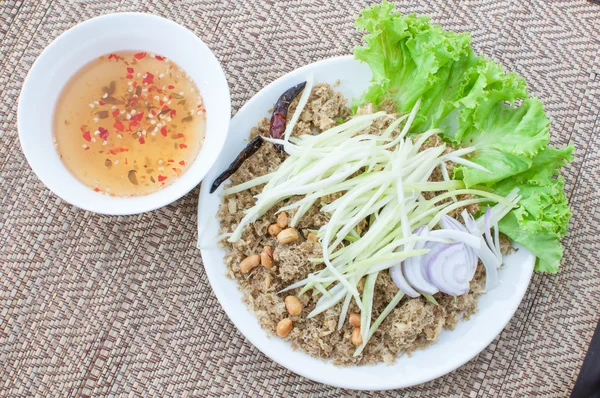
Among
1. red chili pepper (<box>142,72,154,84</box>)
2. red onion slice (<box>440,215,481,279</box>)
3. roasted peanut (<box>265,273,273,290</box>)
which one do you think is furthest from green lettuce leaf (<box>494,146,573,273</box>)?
red chili pepper (<box>142,72,154,84</box>)

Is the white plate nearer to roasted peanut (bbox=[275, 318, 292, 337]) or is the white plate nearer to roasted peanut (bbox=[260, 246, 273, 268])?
roasted peanut (bbox=[275, 318, 292, 337])

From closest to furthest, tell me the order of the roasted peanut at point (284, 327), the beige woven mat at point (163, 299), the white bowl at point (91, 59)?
the white bowl at point (91, 59) → the roasted peanut at point (284, 327) → the beige woven mat at point (163, 299)

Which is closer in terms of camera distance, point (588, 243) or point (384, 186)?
point (384, 186)

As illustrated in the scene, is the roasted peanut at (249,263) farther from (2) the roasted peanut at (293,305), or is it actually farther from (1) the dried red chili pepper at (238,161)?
(1) the dried red chili pepper at (238,161)

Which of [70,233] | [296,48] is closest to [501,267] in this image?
→ [296,48]

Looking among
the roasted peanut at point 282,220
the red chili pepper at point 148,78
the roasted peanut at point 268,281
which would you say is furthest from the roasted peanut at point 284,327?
the red chili pepper at point 148,78

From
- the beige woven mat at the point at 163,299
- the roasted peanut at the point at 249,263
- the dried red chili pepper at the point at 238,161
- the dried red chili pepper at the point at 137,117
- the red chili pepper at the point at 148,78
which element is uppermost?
the red chili pepper at the point at 148,78

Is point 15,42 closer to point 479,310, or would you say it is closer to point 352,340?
point 352,340
